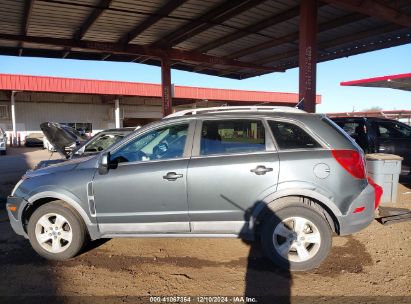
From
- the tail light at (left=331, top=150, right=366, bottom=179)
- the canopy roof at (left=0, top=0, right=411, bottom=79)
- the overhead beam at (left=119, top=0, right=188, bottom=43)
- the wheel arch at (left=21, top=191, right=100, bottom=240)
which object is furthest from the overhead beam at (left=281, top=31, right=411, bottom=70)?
the wheel arch at (left=21, top=191, right=100, bottom=240)

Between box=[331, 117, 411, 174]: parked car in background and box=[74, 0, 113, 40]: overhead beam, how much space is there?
27.5 feet

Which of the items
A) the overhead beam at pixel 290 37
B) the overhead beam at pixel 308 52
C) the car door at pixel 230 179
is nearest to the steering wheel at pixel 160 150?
the car door at pixel 230 179

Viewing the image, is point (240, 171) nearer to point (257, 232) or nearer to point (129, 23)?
point (257, 232)

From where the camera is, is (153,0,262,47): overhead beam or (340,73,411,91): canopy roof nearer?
(153,0,262,47): overhead beam

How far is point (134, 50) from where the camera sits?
15414mm

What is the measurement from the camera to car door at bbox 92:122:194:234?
378 cm

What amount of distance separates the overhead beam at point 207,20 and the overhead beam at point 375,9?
8.83 ft

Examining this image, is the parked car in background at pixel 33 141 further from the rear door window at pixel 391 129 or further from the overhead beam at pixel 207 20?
the rear door window at pixel 391 129

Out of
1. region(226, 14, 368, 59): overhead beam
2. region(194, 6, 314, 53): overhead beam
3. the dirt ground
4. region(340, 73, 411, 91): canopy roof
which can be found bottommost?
the dirt ground

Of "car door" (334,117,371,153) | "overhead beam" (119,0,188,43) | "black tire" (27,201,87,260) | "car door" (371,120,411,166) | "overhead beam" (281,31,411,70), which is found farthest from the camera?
"overhead beam" (281,31,411,70)

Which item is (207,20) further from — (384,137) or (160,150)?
(160,150)

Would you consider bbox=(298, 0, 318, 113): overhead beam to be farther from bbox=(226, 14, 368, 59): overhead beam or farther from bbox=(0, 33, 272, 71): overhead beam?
bbox=(0, 33, 272, 71): overhead beam

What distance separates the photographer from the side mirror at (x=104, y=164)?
150 inches

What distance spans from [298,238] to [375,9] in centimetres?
884
